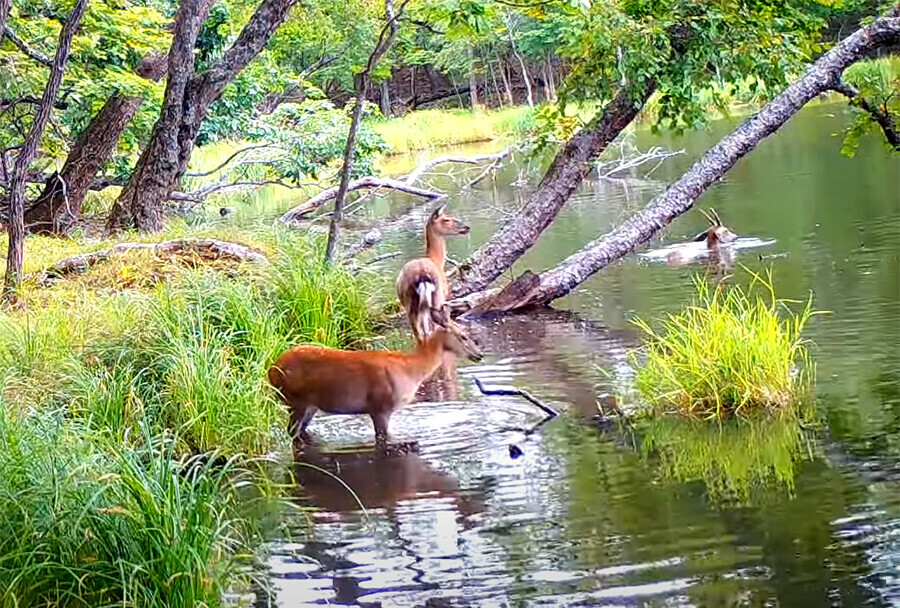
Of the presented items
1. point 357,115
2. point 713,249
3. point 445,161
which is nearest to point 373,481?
point 357,115

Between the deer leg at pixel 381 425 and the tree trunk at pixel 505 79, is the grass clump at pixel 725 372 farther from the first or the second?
the tree trunk at pixel 505 79

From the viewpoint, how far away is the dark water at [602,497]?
17.6 ft

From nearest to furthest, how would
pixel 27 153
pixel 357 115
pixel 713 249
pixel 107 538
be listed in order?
pixel 107 538 → pixel 27 153 → pixel 357 115 → pixel 713 249

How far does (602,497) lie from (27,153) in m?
5.97

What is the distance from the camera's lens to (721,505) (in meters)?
6.34

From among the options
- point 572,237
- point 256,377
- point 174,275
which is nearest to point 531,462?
point 256,377

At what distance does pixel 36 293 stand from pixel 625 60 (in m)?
Answer: 5.23

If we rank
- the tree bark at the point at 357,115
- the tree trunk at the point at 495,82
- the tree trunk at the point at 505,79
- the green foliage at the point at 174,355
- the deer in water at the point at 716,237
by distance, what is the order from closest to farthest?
the green foliage at the point at 174,355 → the tree bark at the point at 357,115 → the deer in water at the point at 716,237 → the tree trunk at the point at 505,79 → the tree trunk at the point at 495,82

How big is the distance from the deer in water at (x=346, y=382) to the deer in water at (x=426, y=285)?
6.30 ft

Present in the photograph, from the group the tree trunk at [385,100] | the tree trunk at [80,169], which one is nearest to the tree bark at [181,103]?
the tree trunk at [80,169]

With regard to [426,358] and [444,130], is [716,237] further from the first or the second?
[444,130]

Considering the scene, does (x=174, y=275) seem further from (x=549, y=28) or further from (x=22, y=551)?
(x=549, y=28)

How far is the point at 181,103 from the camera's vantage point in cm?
1355

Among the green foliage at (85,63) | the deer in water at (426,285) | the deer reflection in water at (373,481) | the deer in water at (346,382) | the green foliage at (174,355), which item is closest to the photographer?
the deer reflection in water at (373,481)
